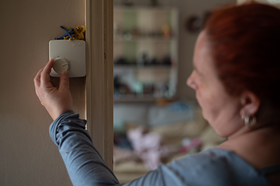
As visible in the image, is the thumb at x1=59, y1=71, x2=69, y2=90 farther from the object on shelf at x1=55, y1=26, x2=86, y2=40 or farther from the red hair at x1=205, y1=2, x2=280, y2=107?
the red hair at x1=205, y1=2, x2=280, y2=107

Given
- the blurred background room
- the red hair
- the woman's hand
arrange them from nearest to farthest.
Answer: the red hair < the woman's hand < the blurred background room

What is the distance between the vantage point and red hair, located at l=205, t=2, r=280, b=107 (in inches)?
18.3

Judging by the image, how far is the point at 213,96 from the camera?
21.0 inches

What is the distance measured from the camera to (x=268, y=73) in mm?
465

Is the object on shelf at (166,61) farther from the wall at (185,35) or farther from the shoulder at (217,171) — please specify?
the shoulder at (217,171)

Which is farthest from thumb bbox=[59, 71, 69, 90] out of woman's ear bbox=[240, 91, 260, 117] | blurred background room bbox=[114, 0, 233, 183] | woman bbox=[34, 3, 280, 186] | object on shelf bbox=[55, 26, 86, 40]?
blurred background room bbox=[114, 0, 233, 183]

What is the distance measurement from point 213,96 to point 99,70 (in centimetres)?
37

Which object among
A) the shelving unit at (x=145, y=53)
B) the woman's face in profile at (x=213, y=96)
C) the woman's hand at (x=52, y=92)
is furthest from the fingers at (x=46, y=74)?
the shelving unit at (x=145, y=53)

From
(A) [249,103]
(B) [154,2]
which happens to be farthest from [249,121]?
(B) [154,2]

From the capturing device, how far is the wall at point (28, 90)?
0.74 metres

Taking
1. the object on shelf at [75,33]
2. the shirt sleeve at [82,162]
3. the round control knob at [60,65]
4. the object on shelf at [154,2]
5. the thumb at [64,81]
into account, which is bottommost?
the shirt sleeve at [82,162]

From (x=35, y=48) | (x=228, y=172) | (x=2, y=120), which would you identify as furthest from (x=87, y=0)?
(x=228, y=172)

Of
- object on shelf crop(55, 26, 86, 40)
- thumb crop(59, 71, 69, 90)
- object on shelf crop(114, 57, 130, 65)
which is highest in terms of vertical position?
object on shelf crop(55, 26, 86, 40)

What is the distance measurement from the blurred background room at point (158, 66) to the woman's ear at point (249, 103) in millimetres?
2855
